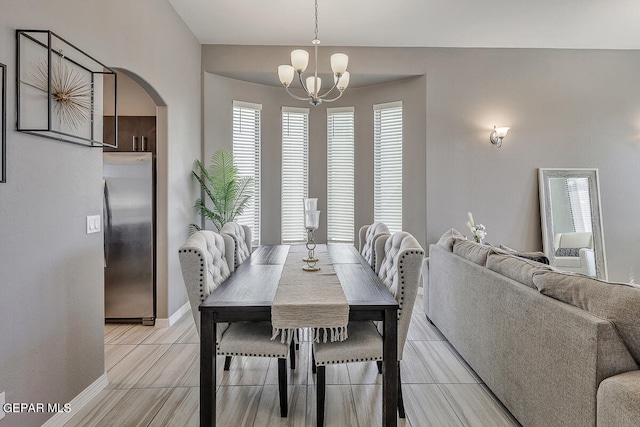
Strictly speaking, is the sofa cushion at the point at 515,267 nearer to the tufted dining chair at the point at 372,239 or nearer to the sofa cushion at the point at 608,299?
the sofa cushion at the point at 608,299

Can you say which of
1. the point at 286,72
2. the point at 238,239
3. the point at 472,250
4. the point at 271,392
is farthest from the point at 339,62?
the point at 271,392

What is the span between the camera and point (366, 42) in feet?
15.4

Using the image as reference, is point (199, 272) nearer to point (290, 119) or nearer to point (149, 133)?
point (149, 133)

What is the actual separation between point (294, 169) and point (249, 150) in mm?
731

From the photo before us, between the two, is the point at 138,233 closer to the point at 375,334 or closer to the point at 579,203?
the point at 375,334

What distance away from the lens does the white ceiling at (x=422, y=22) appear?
149 inches

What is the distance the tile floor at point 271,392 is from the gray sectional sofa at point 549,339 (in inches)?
7.7

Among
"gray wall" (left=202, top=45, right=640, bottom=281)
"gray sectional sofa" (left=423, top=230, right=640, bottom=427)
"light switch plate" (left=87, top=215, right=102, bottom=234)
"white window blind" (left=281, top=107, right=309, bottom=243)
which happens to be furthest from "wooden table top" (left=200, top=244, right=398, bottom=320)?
"gray wall" (left=202, top=45, right=640, bottom=281)

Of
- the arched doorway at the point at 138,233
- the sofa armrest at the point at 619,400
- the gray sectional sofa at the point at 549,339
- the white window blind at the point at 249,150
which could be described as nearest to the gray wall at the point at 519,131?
the white window blind at the point at 249,150

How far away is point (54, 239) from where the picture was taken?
2.01 meters

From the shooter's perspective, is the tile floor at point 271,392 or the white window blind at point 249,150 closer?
the tile floor at point 271,392

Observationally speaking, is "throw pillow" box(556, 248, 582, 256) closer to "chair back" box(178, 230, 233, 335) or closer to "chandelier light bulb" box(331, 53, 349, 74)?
"chandelier light bulb" box(331, 53, 349, 74)

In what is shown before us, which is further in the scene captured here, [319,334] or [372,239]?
[372,239]

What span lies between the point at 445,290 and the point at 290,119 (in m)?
3.50
